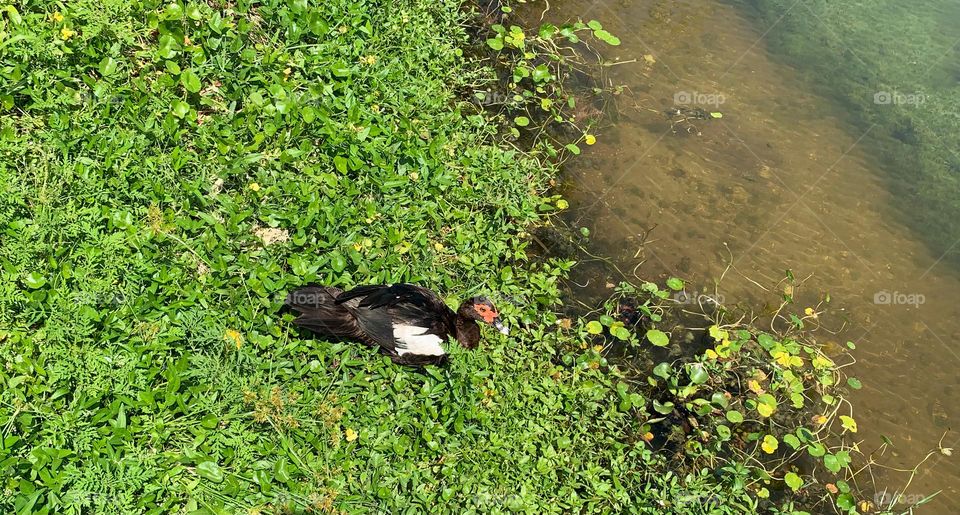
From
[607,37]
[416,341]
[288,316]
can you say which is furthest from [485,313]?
[607,37]

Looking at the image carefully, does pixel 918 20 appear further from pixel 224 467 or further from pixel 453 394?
pixel 224 467

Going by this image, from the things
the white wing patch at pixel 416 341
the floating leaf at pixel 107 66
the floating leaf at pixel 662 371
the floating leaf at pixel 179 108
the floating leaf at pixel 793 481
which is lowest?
the floating leaf at pixel 793 481

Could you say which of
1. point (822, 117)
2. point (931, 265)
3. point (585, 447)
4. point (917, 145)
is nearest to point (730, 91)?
point (822, 117)

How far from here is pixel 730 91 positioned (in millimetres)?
6844

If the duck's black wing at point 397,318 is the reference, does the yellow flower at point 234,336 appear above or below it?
above

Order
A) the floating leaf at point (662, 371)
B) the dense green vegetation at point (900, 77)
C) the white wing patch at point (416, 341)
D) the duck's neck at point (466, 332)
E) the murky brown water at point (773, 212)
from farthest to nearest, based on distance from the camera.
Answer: the dense green vegetation at point (900, 77) → the murky brown water at point (773, 212) → the floating leaf at point (662, 371) → the duck's neck at point (466, 332) → the white wing patch at point (416, 341)

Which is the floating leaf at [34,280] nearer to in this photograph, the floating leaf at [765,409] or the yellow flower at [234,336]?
the yellow flower at [234,336]

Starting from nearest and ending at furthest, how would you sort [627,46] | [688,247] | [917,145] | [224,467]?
1. [224,467]
2. [688,247]
3. [917,145]
4. [627,46]

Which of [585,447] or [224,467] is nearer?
[224,467]

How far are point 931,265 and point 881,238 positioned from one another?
443 millimetres

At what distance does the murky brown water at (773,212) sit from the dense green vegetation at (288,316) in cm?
45

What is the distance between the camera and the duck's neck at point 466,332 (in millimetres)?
4324

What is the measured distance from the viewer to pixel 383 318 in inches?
162

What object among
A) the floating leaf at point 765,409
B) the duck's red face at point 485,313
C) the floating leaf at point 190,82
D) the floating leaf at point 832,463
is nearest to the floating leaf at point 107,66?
the floating leaf at point 190,82
